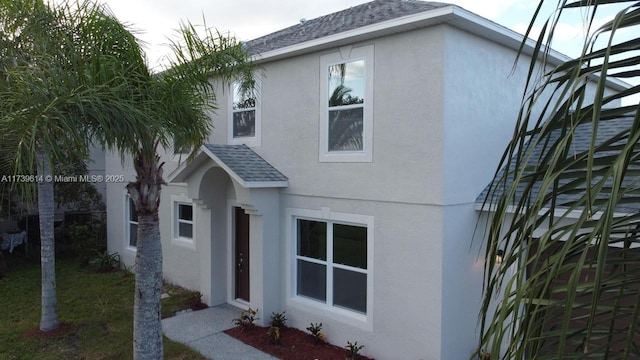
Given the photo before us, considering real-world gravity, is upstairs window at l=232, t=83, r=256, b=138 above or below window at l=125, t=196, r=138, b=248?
above

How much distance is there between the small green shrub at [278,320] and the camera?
9.13 meters

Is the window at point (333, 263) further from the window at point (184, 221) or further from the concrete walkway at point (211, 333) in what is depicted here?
the window at point (184, 221)

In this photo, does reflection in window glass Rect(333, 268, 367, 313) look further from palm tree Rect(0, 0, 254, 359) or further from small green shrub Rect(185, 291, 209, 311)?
small green shrub Rect(185, 291, 209, 311)

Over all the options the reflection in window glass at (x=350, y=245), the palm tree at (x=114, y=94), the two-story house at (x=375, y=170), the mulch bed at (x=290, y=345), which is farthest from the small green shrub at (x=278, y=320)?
the palm tree at (x=114, y=94)

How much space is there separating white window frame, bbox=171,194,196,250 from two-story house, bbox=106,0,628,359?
1.86 m

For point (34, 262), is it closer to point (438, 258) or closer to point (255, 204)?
point (255, 204)

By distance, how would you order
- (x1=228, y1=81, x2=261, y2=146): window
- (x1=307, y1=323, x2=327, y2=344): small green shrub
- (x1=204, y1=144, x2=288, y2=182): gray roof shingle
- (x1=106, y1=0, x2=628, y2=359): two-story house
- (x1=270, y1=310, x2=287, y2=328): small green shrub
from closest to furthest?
(x1=106, y1=0, x2=628, y2=359): two-story house → (x1=307, y1=323, x2=327, y2=344): small green shrub → (x1=204, y1=144, x2=288, y2=182): gray roof shingle → (x1=270, y1=310, x2=287, y2=328): small green shrub → (x1=228, y1=81, x2=261, y2=146): window

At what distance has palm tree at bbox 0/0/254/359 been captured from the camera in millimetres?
4973

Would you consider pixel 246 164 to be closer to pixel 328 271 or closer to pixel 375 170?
pixel 328 271

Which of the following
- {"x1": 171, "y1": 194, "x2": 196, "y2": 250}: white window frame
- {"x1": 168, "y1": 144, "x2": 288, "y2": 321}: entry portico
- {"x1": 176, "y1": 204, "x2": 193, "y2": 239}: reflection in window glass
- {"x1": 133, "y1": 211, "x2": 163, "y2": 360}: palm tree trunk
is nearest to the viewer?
{"x1": 133, "y1": 211, "x2": 163, "y2": 360}: palm tree trunk

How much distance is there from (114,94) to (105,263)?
11.3 meters

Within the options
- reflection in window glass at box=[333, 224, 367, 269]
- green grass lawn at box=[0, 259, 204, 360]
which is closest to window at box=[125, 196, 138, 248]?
green grass lawn at box=[0, 259, 204, 360]

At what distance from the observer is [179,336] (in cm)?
895

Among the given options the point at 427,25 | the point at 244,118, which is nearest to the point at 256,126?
the point at 244,118
